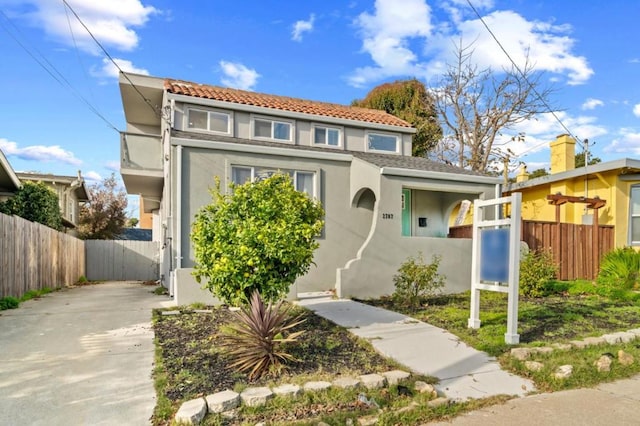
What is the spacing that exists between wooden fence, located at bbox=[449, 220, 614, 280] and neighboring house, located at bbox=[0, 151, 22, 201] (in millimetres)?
15793

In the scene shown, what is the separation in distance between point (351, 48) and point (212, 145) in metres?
6.51

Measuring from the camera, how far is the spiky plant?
4.51 meters

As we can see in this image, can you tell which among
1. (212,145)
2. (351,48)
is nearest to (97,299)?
(212,145)

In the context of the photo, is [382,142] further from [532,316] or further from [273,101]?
[532,316]

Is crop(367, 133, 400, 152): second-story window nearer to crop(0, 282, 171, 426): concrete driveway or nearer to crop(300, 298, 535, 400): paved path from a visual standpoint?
crop(300, 298, 535, 400): paved path

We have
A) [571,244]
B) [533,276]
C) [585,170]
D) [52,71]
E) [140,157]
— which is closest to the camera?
[533,276]

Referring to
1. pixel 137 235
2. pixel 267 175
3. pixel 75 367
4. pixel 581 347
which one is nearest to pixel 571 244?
pixel 581 347

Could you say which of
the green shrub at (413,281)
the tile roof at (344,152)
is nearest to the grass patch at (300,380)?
the green shrub at (413,281)

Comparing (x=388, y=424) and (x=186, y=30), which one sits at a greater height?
(x=186, y=30)

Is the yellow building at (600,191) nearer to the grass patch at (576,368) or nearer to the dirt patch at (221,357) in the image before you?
the grass patch at (576,368)

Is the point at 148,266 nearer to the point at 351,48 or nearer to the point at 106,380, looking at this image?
the point at 351,48

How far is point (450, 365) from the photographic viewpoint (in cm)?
489

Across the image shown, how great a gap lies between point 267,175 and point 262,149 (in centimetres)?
73

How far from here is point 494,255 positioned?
6328 millimetres
